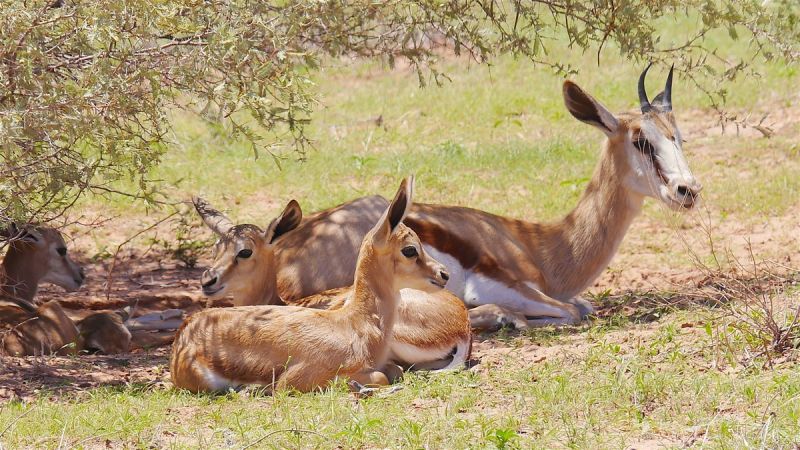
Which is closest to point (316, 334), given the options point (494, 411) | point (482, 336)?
point (494, 411)

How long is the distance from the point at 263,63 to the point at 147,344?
257 cm

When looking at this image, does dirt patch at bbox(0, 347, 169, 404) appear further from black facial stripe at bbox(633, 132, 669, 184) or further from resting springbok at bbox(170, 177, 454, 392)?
black facial stripe at bbox(633, 132, 669, 184)

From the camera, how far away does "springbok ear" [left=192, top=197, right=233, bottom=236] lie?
8.23 metres

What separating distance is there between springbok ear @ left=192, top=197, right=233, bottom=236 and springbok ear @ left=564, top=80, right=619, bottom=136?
2463mm

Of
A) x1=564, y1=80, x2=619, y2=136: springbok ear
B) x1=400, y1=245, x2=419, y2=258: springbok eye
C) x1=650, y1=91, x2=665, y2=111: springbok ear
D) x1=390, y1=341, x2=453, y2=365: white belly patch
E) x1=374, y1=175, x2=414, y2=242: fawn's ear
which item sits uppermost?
x1=650, y1=91, x2=665, y2=111: springbok ear

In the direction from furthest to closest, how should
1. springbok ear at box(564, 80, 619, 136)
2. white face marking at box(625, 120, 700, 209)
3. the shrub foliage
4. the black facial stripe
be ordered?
springbok ear at box(564, 80, 619, 136) → the black facial stripe → white face marking at box(625, 120, 700, 209) → the shrub foliage

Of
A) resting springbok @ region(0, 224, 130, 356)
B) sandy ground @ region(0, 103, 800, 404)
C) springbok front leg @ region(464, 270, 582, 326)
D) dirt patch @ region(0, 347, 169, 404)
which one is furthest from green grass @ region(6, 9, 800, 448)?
resting springbok @ region(0, 224, 130, 356)

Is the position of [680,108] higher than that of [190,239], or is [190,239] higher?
[680,108]

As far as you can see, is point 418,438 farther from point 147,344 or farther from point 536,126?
point 536,126

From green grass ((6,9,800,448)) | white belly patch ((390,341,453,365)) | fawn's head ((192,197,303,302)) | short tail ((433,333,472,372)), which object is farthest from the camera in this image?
fawn's head ((192,197,303,302))

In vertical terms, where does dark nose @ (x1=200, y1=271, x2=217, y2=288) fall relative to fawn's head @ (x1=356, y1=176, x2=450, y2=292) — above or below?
below

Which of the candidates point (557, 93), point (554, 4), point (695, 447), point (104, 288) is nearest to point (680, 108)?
point (557, 93)

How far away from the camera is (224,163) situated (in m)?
13.1

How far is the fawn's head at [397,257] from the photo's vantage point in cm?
675
